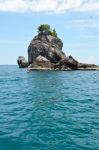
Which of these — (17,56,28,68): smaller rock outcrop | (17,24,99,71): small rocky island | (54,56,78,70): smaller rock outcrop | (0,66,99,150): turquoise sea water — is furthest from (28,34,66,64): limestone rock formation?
(0,66,99,150): turquoise sea water

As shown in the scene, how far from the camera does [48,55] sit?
14425cm

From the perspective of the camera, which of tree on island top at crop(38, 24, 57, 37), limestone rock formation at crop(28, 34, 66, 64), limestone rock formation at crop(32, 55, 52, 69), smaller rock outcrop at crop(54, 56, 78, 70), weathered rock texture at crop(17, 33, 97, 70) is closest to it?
smaller rock outcrop at crop(54, 56, 78, 70)

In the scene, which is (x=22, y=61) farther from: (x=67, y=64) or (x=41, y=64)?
(x=67, y=64)

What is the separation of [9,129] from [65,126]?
413 centimetres

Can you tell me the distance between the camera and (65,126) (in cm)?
2425

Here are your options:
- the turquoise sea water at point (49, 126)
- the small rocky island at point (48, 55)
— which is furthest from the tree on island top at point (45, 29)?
the turquoise sea water at point (49, 126)

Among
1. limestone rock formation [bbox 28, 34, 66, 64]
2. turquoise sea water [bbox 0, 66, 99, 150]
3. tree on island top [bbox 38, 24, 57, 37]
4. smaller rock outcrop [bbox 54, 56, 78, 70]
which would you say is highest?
tree on island top [bbox 38, 24, 57, 37]

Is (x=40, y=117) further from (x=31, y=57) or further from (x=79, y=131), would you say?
(x=31, y=57)

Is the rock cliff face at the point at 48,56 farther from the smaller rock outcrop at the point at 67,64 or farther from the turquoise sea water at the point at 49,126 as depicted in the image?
the turquoise sea water at the point at 49,126

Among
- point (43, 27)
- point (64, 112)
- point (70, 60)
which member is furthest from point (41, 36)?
point (64, 112)

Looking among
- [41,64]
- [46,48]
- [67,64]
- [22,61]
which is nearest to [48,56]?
[46,48]

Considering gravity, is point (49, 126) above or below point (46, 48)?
below

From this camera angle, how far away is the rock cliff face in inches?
5105

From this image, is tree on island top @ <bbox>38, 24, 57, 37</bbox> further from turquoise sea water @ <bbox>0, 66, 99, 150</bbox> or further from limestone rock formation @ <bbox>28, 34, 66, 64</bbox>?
turquoise sea water @ <bbox>0, 66, 99, 150</bbox>
